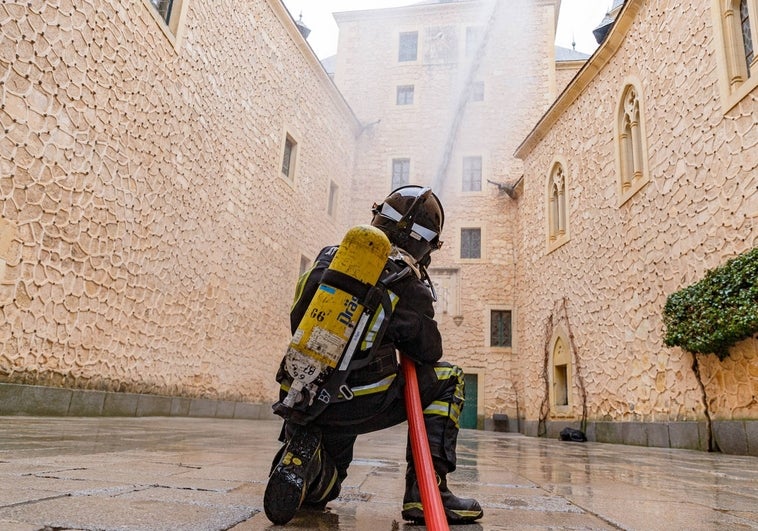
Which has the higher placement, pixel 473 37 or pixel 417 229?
pixel 473 37

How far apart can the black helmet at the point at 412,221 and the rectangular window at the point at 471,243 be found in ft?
46.5

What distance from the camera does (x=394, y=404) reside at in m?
1.63

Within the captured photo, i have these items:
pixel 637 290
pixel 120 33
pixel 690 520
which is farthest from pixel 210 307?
pixel 690 520

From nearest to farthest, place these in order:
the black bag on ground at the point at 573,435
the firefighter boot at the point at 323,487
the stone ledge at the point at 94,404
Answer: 1. the firefighter boot at the point at 323,487
2. the stone ledge at the point at 94,404
3. the black bag on ground at the point at 573,435

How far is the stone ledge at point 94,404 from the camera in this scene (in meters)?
4.81

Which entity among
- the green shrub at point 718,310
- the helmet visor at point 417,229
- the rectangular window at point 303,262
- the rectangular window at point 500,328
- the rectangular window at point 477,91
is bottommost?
the helmet visor at point 417,229

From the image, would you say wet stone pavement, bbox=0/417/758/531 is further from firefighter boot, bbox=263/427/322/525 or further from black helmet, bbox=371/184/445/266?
black helmet, bbox=371/184/445/266

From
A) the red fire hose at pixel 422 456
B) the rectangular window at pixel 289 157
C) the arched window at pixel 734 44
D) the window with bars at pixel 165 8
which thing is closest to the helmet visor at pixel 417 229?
the red fire hose at pixel 422 456

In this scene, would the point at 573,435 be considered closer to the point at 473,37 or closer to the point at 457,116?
the point at 457,116

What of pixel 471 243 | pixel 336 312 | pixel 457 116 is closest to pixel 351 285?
pixel 336 312

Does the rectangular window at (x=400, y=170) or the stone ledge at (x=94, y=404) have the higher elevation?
the rectangular window at (x=400, y=170)

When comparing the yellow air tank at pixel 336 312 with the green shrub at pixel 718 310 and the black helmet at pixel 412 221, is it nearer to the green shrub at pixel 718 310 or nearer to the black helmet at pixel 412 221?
the black helmet at pixel 412 221

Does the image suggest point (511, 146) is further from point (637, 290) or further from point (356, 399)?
point (356, 399)

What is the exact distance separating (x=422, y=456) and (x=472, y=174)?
15.8 metres
